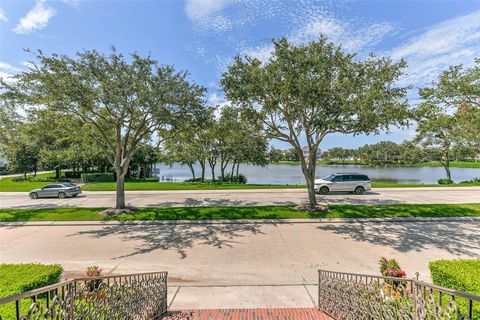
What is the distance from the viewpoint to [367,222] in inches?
543

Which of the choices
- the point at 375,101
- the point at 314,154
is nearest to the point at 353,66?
the point at 375,101

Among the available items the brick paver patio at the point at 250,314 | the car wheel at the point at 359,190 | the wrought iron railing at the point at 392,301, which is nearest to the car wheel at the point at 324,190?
the car wheel at the point at 359,190

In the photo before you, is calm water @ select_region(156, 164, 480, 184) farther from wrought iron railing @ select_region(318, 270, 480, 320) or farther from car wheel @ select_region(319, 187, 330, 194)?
wrought iron railing @ select_region(318, 270, 480, 320)

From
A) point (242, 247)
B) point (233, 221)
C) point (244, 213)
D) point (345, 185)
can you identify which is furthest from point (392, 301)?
point (345, 185)

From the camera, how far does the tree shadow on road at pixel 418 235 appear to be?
10203mm

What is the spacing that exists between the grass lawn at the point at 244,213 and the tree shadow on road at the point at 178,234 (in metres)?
1.17

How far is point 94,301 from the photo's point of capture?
146 inches

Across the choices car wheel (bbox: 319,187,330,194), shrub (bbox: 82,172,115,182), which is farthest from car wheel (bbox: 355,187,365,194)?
shrub (bbox: 82,172,115,182)

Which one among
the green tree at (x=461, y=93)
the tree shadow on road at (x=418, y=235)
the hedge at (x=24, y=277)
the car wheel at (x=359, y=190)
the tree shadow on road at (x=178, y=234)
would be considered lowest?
the tree shadow on road at (x=418, y=235)

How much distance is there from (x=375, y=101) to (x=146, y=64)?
42.1ft

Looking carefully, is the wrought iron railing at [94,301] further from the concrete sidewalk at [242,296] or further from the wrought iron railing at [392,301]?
the wrought iron railing at [392,301]

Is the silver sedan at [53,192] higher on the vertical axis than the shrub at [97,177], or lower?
lower

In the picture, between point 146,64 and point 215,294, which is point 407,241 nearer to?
point 215,294

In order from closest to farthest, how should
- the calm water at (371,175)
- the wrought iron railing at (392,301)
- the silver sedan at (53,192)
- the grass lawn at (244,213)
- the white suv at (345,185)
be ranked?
1. the wrought iron railing at (392,301)
2. the grass lawn at (244,213)
3. the silver sedan at (53,192)
4. the white suv at (345,185)
5. the calm water at (371,175)
